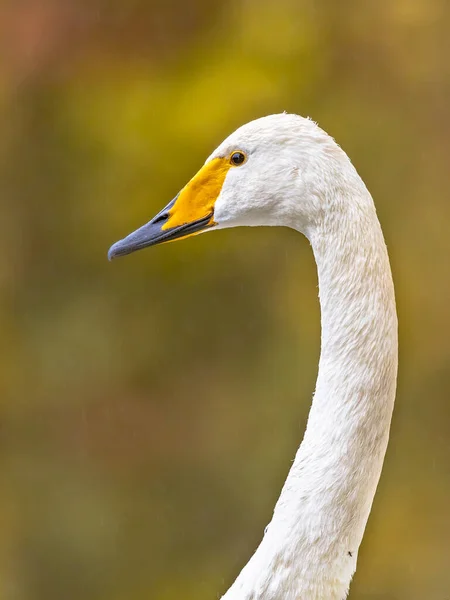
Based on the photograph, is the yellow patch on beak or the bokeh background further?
the bokeh background

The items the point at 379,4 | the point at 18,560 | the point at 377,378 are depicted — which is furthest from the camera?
the point at 18,560

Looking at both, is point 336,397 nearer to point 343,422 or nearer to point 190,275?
point 343,422

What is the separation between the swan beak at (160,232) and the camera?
29.0 inches

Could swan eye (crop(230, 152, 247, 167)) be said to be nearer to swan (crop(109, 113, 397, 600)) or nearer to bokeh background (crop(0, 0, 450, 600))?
swan (crop(109, 113, 397, 600))

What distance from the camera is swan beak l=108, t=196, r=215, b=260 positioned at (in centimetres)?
74

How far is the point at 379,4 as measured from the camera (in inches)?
70.2

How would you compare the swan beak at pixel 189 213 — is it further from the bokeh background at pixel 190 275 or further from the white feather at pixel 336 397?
the bokeh background at pixel 190 275

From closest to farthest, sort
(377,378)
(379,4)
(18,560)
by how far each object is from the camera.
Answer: (377,378), (379,4), (18,560)

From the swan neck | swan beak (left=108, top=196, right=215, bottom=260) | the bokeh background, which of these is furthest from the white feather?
the bokeh background

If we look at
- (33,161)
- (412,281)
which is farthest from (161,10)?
(412,281)

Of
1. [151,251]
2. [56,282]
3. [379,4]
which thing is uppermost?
[379,4]

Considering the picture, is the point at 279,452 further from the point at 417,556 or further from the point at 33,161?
the point at 33,161

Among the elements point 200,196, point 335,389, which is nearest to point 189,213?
point 200,196

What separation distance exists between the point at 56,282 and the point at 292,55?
0.69m
